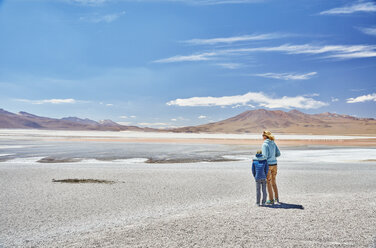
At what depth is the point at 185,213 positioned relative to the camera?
Result: 7.49 metres

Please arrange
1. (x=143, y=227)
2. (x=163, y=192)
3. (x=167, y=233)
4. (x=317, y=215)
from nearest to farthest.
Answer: (x=167, y=233)
(x=143, y=227)
(x=317, y=215)
(x=163, y=192)

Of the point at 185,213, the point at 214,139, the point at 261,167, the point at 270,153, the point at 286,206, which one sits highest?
the point at 214,139

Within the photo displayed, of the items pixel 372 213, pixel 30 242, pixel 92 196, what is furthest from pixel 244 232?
pixel 92 196

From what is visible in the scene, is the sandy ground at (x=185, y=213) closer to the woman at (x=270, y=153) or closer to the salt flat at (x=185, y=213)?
the salt flat at (x=185, y=213)

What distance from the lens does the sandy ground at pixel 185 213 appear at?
5.71m

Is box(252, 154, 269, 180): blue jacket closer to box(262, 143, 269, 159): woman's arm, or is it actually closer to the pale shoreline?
box(262, 143, 269, 159): woman's arm

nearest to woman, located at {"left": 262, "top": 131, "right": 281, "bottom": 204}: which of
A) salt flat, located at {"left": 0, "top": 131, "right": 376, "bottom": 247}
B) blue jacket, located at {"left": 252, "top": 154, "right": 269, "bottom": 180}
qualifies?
blue jacket, located at {"left": 252, "top": 154, "right": 269, "bottom": 180}

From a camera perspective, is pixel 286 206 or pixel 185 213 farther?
pixel 286 206

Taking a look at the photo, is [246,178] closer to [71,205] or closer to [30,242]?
[71,205]

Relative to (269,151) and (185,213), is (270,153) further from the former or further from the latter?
(185,213)

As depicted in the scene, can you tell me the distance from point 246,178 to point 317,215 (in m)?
5.79

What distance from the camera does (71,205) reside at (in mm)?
8539

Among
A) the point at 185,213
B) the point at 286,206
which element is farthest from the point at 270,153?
the point at 185,213

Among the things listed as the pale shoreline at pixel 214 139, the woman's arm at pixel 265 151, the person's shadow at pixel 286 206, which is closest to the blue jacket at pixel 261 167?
the woman's arm at pixel 265 151
